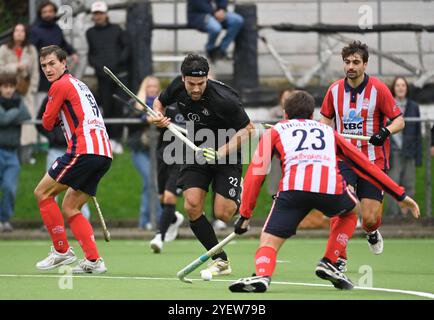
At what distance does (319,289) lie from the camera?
10219 millimetres

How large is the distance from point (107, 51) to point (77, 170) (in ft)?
22.3

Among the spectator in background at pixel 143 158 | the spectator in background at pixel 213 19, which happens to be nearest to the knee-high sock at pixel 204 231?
the spectator in background at pixel 143 158

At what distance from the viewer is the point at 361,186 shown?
11977mm

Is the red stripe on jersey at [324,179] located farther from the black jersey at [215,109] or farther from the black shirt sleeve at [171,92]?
the black shirt sleeve at [171,92]

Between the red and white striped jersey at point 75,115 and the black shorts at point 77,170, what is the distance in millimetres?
58

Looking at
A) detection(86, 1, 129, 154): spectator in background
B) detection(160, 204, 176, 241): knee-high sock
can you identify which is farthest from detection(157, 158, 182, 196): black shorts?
detection(86, 1, 129, 154): spectator in background

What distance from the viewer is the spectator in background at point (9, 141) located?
17.0m

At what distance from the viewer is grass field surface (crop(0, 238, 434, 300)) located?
9.75 m

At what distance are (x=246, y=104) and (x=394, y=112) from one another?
294 inches

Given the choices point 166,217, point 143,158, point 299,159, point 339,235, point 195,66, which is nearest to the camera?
point 299,159

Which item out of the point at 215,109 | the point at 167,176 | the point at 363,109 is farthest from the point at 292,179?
the point at 167,176

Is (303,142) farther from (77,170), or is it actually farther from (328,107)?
(77,170)
